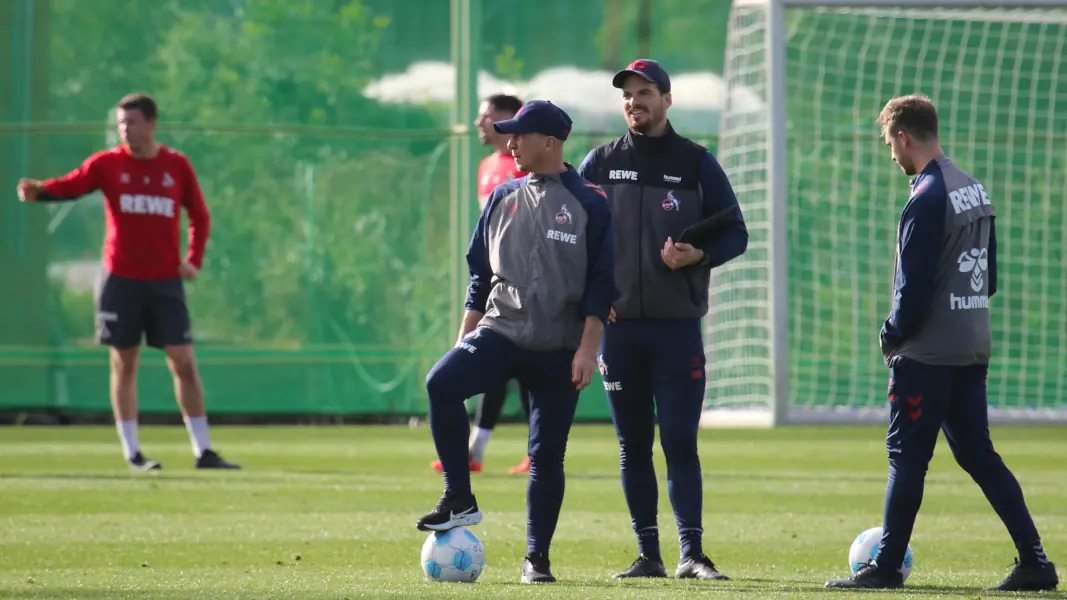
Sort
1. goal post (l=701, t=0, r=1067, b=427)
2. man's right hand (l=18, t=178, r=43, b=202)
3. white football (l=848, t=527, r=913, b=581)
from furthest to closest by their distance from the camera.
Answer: goal post (l=701, t=0, r=1067, b=427) < man's right hand (l=18, t=178, r=43, b=202) < white football (l=848, t=527, r=913, b=581)

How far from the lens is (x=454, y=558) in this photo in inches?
231

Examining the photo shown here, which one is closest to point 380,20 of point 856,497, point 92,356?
point 92,356

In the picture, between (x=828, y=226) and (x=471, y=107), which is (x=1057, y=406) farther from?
(x=471, y=107)

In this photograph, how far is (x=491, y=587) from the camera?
5.68m

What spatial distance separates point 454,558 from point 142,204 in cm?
565

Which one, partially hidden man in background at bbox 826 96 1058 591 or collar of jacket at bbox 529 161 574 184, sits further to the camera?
collar of jacket at bbox 529 161 574 184

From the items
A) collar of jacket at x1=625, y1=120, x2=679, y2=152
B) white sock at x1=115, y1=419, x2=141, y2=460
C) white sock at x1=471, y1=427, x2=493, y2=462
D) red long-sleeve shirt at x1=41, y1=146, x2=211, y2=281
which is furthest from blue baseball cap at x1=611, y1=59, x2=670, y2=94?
white sock at x1=115, y1=419, x2=141, y2=460

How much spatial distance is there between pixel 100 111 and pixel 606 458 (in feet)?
21.3

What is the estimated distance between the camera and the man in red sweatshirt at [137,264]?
1073 cm

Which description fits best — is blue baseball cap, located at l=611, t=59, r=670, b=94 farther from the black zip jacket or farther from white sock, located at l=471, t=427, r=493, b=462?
white sock, located at l=471, t=427, r=493, b=462

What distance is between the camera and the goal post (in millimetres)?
15227

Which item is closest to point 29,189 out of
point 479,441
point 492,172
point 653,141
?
point 492,172

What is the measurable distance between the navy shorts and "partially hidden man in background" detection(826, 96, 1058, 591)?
6.04 meters

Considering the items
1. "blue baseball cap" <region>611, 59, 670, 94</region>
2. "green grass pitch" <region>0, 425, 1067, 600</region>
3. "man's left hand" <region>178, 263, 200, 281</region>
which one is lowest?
"green grass pitch" <region>0, 425, 1067, 600</region>
